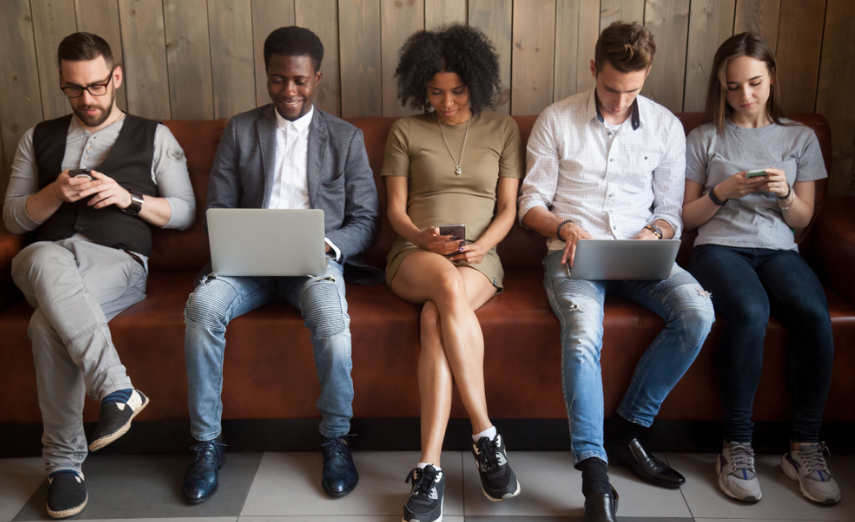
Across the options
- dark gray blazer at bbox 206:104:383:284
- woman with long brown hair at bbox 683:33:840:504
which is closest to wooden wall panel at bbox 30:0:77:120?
dark gray blazer at bbox 206:104:383:284

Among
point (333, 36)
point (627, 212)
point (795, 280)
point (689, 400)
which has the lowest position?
point (689, 400)

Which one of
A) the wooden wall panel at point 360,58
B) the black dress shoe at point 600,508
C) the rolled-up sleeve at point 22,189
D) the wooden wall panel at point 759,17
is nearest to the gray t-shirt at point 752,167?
the wooden wall panel at point 759,17

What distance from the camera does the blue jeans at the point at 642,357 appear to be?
4.84 ft

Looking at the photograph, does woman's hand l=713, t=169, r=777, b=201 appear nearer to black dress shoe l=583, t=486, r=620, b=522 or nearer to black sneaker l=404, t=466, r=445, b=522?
black dress shoe l=583, t=486, r=620, b=522

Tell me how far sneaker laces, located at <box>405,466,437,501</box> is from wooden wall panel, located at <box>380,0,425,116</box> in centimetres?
132

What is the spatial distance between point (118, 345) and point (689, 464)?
151 centimetres

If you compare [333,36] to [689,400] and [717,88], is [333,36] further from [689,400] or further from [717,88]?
[689,400]

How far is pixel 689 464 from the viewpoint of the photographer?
5.47ft

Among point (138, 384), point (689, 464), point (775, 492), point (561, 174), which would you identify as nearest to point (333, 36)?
point (561, 174)

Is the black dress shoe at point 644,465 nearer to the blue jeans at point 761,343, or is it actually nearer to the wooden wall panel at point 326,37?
the blue jeans at point 761,343

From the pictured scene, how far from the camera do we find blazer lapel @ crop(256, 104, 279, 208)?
6.01 ft

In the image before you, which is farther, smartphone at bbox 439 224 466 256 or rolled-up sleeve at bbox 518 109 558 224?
rolled-up sleeve at bbox 518 109 558 224

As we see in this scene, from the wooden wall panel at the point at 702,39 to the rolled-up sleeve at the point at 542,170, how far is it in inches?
27.3

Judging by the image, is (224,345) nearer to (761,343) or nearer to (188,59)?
(188,59)
